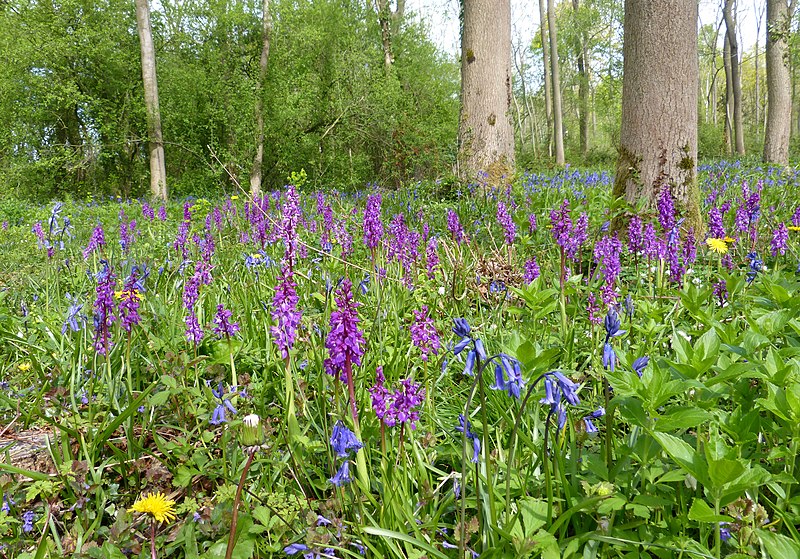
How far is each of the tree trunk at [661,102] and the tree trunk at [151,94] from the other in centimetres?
1049

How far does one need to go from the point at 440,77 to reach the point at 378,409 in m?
20.2

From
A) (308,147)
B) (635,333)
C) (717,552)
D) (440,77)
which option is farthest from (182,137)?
(717,552)

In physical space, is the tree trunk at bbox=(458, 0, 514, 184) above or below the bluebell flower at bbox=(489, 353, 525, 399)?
above

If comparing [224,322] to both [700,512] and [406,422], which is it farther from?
[700,512]

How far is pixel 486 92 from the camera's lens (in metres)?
7.19

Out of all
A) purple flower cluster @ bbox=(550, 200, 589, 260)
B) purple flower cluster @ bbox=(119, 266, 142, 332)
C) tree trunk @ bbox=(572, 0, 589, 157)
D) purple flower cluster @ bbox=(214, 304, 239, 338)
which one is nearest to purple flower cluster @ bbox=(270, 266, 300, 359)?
purple flower cluster @ bbox=(214, 304, 239, 338)

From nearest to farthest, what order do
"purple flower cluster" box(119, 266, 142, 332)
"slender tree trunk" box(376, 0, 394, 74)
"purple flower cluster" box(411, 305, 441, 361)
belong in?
"purple flower cluster" box(411, 305, 441, 361)
"purple flower cluster" box(119, 266, 142, 332)
"slender tree trunk" box(376, 0, 394, 74)

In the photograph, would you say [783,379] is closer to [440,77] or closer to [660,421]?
[660,421]

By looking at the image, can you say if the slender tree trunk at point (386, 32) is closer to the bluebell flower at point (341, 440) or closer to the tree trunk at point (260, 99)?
the tree trunk at point (260, 99)

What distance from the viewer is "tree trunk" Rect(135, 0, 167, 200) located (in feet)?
39.5

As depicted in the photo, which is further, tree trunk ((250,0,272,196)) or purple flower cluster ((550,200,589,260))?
tree trunk ((250,0,272,196))

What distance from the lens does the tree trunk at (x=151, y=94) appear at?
39.5ft

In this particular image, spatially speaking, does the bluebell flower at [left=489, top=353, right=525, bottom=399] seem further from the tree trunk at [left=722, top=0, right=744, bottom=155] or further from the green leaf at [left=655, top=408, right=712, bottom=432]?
the tree trunk at [left=722, top=0, right=744, bottom=155]

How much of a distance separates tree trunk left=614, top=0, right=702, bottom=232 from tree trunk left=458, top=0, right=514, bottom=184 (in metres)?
2.98
